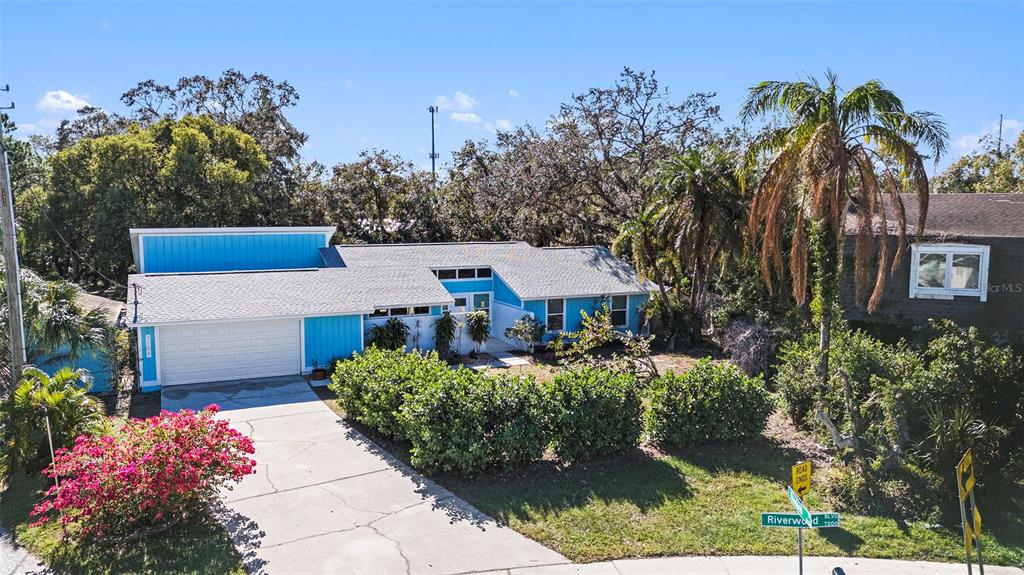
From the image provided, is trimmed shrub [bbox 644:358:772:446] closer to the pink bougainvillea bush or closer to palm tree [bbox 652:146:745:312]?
the pink bougainvillea bush

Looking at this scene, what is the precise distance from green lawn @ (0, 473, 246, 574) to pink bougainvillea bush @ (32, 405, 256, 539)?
23cm

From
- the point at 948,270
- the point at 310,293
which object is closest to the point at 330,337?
the point at 310,293

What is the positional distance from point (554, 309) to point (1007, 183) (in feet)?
80.5

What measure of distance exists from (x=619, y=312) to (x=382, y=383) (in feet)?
43.7

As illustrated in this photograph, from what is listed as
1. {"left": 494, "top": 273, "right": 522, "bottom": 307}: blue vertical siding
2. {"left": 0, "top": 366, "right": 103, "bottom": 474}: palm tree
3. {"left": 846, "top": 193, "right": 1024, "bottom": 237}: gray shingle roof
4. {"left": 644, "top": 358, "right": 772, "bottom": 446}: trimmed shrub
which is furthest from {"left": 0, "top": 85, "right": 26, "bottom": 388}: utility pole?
{"left": 846, "top": 193, "right": 1024, "bottom": 237}: gray shingle roof

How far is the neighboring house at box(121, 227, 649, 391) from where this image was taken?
57.8 ft

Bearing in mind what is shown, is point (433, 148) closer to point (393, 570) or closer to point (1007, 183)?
point (1007, 183)

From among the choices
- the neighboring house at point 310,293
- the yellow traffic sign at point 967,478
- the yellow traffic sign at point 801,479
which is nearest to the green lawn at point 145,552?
the yellow traffic sign at point 801,479

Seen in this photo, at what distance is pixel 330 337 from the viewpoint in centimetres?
1906

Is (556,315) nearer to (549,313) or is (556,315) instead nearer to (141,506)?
(549,313)

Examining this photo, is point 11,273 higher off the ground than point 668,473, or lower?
higher

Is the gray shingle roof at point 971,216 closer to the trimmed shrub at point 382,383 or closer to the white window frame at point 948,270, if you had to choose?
the white window frame at point 948,270

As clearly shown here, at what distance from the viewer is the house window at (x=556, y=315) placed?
22.8 meters

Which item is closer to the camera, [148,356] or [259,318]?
[148,356]
